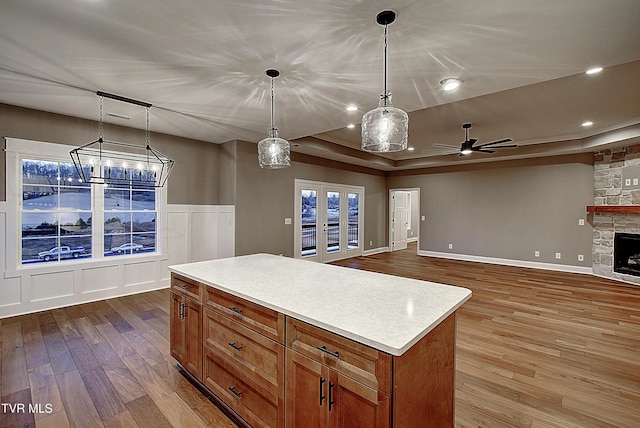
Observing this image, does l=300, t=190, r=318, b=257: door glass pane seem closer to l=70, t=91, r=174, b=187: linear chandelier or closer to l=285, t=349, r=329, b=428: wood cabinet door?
l=70, t=91, r=174, b=187: linear chandelier

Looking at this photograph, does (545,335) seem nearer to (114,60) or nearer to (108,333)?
(108,333)

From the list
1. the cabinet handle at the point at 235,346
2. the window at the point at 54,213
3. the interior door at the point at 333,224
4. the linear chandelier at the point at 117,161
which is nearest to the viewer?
the cabinet handle at the point at 235,346

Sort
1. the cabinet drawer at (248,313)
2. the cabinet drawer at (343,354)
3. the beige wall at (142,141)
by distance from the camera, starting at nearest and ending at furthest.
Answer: the cabinet drawer at (343,354), the cabinet drawer at (248,313), the beige wall at (142,141)

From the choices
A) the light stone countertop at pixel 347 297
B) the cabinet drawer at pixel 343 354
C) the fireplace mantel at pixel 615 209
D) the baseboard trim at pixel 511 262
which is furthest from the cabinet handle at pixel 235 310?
the baseboard trim at pixel 511 262

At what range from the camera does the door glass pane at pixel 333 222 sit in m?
7.46

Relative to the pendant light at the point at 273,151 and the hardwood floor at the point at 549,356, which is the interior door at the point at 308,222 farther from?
the pendant light at the point at 273,151

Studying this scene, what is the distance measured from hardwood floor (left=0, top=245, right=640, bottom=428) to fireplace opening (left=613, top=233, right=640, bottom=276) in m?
1.48

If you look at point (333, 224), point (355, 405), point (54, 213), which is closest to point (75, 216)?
point (54, 213)

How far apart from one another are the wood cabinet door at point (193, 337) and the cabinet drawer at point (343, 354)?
3.38ft

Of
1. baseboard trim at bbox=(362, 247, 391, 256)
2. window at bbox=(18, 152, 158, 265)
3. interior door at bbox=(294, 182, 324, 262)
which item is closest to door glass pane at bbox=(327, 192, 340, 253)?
interior door at bbox=(294, 182, 324, 262)

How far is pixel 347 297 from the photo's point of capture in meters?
1.75

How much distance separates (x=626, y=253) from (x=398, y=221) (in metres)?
5.27

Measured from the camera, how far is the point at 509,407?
2109 mm

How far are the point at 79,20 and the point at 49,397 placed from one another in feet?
8.81
